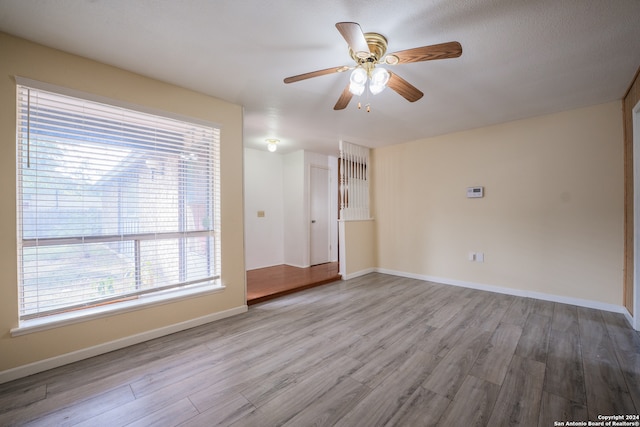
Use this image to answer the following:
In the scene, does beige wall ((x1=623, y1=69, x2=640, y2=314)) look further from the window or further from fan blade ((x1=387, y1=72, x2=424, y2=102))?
the window

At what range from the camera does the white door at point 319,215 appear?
5.71m

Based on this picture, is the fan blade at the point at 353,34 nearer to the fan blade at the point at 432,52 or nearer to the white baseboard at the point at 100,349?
the fan blade at the point at 432,52

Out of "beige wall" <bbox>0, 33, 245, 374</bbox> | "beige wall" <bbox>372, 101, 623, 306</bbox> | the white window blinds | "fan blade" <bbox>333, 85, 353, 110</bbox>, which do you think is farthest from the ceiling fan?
the white window blinds

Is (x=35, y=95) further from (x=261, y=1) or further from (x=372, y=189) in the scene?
(x=372, y=189)

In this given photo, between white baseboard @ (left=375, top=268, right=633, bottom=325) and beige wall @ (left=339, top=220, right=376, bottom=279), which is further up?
beige wall @ (left=339, top=220, right=376, bottom=279)

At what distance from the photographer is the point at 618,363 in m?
2.03

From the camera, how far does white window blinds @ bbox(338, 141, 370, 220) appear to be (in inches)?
189

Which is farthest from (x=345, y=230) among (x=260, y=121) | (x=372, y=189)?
(x=260, y=121)

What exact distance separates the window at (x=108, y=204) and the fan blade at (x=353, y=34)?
6.38ft

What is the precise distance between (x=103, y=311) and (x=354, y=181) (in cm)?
398

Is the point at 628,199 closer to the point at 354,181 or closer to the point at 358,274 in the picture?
the point at 354,181

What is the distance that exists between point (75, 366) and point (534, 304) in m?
4.78

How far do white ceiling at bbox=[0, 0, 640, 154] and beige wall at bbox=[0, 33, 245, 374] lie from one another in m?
0.13

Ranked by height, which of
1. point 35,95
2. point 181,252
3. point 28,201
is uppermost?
point 35,95
